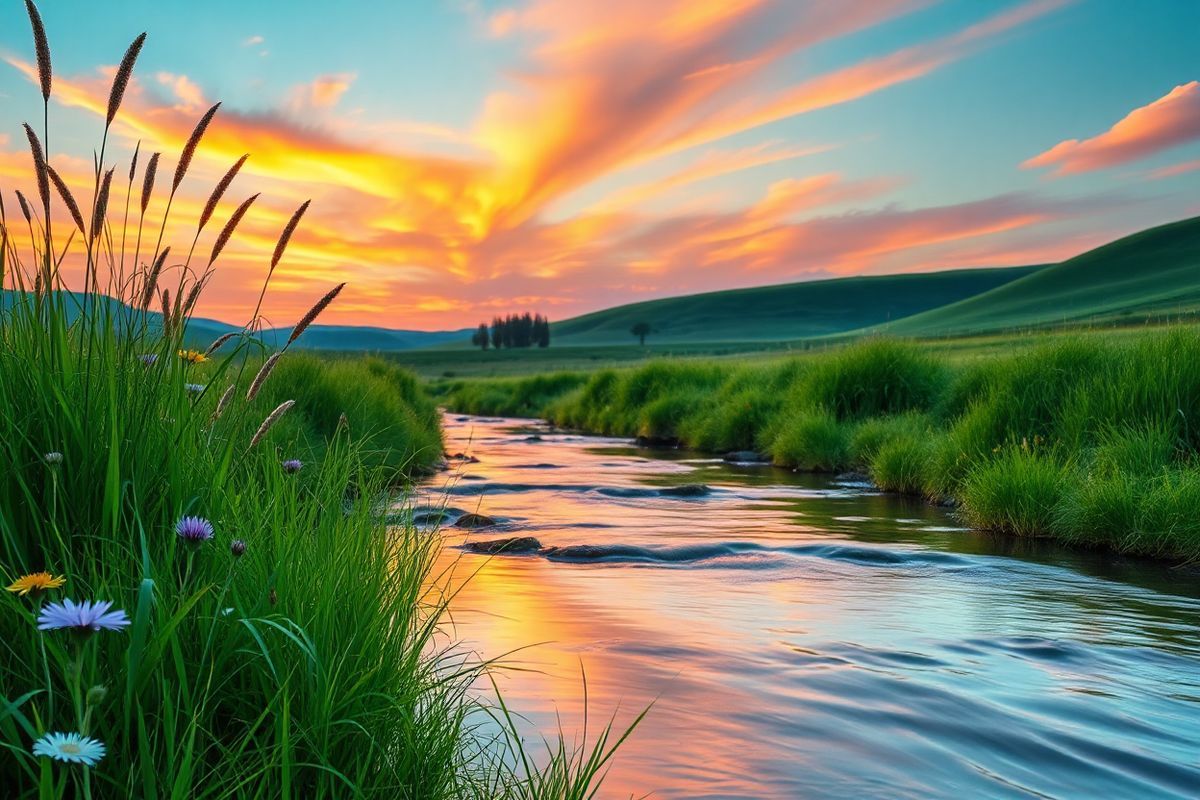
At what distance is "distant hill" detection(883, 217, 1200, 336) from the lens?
5100cm

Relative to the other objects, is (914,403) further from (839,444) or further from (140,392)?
(140,392)

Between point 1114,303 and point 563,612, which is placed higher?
point 1114,303

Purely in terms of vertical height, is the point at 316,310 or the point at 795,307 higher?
the point at 795,307

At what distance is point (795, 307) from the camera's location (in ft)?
495

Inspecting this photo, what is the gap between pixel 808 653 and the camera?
15.5 ft

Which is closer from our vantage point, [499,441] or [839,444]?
[839,444]

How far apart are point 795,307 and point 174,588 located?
503ft

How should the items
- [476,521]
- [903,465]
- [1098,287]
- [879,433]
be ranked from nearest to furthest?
[476,521] → [903,465] → [879,433] → [1098,287]

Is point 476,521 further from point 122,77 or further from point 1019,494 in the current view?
point 122,77

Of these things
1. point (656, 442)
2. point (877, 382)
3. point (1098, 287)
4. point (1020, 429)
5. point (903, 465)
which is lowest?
point (656, 442)

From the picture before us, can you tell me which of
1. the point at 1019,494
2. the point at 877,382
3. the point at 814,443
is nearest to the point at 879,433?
the point at 814,443

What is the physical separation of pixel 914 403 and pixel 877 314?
13491 cm

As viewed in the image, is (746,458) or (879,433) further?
(746,458)

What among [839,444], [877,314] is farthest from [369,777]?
[877,314]
